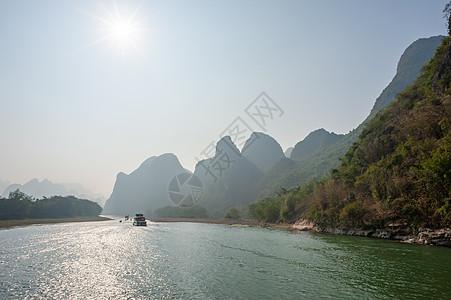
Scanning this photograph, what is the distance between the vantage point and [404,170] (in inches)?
1220

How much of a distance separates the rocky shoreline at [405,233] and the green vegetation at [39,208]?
90135 mm

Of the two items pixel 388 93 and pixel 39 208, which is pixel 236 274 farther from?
pixel 388 93

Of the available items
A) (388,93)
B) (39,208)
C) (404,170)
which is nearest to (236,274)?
(404,170)

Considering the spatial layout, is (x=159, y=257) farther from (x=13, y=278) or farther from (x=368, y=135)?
(x=368, y=135)

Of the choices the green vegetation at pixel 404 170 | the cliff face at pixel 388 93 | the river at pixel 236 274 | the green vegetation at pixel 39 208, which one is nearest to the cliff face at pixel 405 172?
the green vegetation at pixel 404 170

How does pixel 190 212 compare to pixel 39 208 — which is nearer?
pixel 39 208

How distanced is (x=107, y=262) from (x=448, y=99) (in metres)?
39.9

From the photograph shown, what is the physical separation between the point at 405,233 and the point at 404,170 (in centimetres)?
783

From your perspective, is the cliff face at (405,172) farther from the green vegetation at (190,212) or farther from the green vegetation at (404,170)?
the green vegetation at (190,212)

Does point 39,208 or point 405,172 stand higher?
point 39,208

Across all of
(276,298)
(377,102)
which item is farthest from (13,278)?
(377,102)

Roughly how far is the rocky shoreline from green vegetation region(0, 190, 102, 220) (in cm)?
9014

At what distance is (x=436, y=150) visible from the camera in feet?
82.0

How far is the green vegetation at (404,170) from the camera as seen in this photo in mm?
24625
